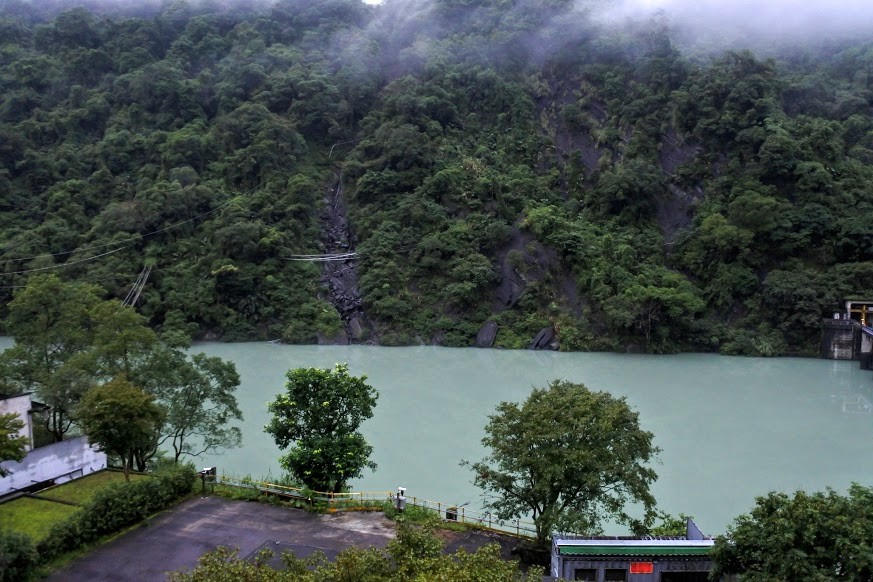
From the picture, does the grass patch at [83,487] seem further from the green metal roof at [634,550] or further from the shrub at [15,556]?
the green metal roof at [634,550]

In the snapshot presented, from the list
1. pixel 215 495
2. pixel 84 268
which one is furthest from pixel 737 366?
pixel 84 268

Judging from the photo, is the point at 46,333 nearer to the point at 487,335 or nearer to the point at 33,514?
the point at 33,514

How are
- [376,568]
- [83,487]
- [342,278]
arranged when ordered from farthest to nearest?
[342,278] → [83,487] → [376,568]

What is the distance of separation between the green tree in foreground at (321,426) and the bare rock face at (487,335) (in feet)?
65.4

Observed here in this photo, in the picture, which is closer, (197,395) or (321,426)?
(321,426)

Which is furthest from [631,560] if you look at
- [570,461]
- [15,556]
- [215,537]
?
[15,556]

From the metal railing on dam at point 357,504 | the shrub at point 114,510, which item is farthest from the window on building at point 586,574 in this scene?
the shrub at point 114,510

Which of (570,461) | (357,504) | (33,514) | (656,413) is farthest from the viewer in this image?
(656,413)

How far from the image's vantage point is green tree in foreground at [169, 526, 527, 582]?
5.64 meters

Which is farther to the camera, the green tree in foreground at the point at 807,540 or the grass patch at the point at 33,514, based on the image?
the grass patch at the point at 33,514

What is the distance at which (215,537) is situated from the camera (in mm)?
10414

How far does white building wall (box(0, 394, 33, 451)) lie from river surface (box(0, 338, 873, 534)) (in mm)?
3849

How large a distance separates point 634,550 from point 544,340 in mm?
22740

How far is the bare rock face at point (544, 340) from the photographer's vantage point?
3128cm
